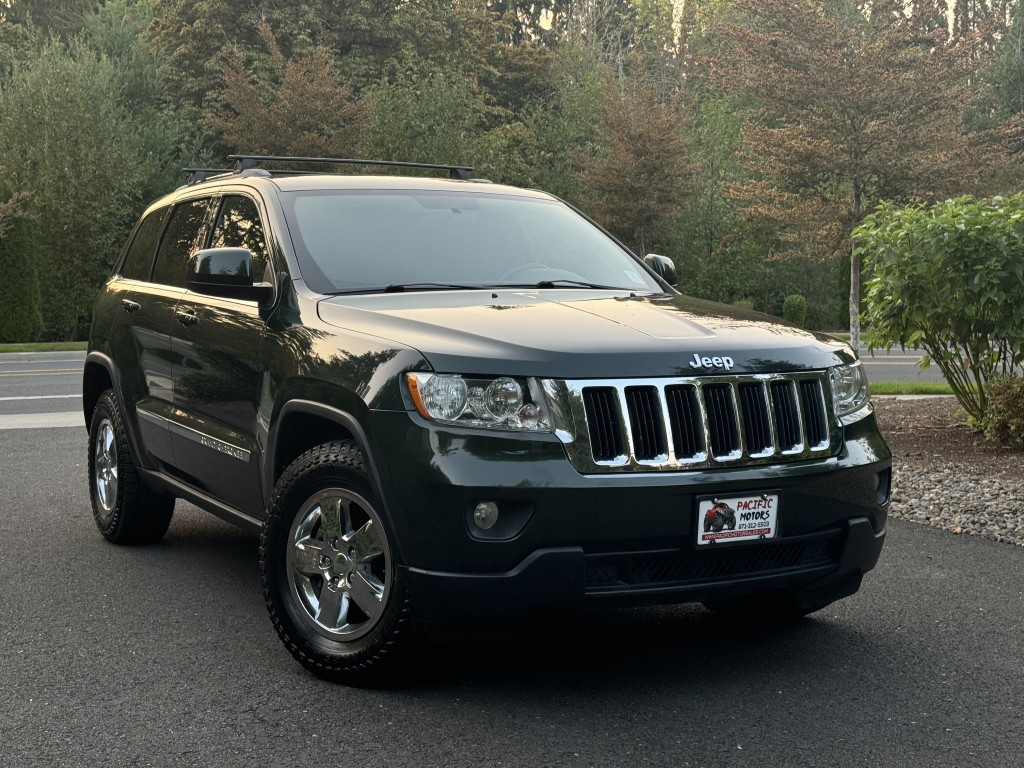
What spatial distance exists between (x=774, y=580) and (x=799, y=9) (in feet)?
62.7

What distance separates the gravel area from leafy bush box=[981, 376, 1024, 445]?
13 cm

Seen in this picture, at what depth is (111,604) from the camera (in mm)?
5617

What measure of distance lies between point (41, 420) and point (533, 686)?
965 cm

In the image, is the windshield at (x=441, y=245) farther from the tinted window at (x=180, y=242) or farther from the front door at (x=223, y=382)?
the tinted window at (x=180, y=242)

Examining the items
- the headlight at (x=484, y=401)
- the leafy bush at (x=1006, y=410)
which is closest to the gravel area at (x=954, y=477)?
the leafy bush at (x=1006, y=410)

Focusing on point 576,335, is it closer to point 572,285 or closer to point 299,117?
point 572,285

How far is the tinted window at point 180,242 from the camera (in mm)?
6219

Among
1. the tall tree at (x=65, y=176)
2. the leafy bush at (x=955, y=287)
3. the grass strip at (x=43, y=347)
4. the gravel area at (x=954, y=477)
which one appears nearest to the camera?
the gravel area at (x=954, y=477)

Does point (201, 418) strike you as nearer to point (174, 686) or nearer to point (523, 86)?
point (174, 686)

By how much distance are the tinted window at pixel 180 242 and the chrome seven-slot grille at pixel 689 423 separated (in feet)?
9.08

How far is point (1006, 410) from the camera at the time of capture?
→ 9555 millimetres

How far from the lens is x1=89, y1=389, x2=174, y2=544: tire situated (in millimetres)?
6590

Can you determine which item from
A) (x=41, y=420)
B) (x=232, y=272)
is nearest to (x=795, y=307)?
(x=41, y=420)

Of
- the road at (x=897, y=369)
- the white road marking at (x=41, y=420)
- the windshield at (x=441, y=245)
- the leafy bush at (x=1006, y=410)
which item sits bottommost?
the road at (x=897, y=369)
